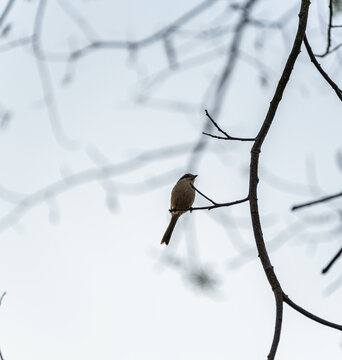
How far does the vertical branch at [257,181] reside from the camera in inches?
95.3

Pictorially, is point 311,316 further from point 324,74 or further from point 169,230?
point 169,230

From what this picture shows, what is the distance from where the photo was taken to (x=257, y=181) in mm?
2838

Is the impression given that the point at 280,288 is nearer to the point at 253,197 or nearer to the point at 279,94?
the point at 253,197

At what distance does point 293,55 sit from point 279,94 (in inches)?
9.5

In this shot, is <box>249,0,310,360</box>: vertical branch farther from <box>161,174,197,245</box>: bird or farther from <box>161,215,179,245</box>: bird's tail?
<box>161,215,179,245</box>: bird's tail

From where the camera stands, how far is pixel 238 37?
5.11 m

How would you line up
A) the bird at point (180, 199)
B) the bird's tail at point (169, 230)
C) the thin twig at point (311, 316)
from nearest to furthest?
the thin twig at point (311, 316), the bird at point (180, 199), the bird's tail at point (169, 230)

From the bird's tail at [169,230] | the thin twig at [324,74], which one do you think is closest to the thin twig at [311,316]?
the thin twig at [324,74]

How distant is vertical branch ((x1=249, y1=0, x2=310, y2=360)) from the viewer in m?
2.42

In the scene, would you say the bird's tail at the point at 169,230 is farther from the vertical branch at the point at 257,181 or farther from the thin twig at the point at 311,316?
the thin twig at the point at 311,316

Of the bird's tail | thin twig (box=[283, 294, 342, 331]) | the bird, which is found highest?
the bird

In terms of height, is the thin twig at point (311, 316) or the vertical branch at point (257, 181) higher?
the vertical branch at point (257, 181)

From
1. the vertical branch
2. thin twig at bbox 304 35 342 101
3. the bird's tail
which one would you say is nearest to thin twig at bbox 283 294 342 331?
the vertical branch

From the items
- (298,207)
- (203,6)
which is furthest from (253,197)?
(203,6)
